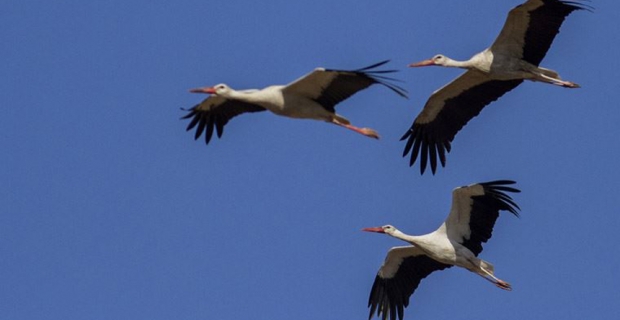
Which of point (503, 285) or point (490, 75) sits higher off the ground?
point (490, 75)

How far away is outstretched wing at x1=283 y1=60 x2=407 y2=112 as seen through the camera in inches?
680

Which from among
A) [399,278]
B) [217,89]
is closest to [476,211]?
[399,278]

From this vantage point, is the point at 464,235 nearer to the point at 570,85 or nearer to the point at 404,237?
the point at 404,237

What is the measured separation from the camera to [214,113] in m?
19.5

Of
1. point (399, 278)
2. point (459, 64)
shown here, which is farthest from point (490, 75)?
point (399, 278)

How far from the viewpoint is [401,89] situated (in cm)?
1694

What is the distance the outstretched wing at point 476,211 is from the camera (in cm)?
1877

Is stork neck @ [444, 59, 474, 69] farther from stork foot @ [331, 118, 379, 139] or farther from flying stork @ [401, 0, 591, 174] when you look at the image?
stork foot @ [331, 118, 379, 139]

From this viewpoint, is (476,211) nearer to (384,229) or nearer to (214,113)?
(384,229)

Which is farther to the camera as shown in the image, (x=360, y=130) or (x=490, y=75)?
Answer: (x=490, y=75)

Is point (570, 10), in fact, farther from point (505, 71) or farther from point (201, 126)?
point (201, 126)

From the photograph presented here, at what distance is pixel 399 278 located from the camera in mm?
19734

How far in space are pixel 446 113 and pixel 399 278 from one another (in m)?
2.26

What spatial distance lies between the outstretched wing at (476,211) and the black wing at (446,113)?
1485mm
